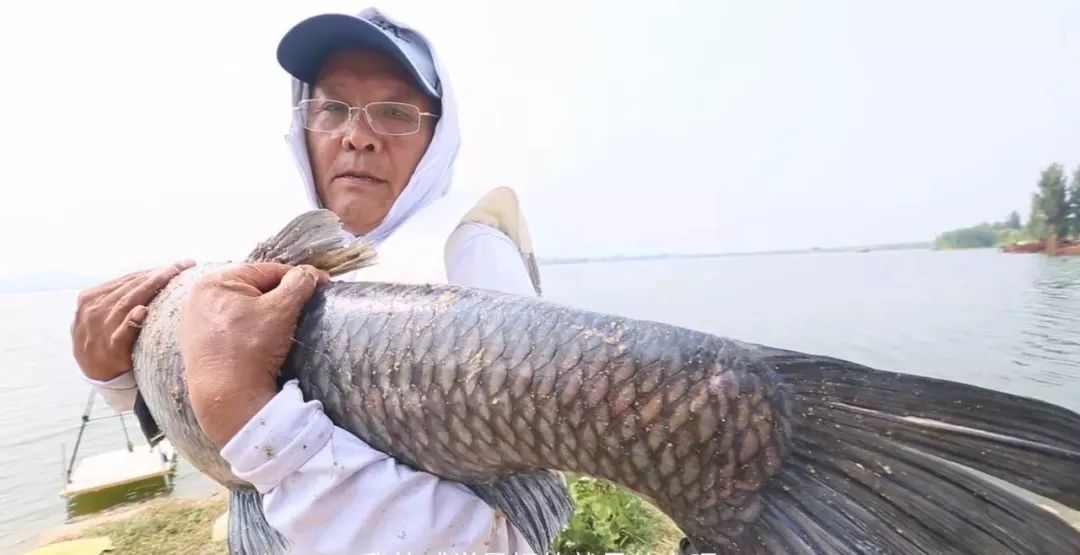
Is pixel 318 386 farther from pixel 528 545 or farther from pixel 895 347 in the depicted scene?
pixel 895 347

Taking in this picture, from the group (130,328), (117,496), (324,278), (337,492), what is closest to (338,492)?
(337,492)

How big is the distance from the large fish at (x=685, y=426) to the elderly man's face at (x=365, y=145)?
559 mm

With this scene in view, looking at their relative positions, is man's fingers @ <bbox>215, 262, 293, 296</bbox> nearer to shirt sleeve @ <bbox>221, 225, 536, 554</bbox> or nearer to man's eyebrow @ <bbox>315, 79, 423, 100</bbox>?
shirt sleeve @ <bbox>221, 225, 536, 554</bbox>

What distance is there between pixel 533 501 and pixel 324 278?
827 mm

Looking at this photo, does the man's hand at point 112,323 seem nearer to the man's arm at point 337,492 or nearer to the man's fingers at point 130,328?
the man's fingers at point 130,328

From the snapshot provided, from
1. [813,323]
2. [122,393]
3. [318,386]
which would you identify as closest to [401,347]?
[318,386]

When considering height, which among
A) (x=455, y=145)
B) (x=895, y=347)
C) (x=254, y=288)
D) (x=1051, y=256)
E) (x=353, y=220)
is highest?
(x=455, y=145)

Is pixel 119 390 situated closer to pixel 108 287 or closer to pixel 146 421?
pixel 146 421

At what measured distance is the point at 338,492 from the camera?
127 centimetres

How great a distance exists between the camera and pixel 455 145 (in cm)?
218

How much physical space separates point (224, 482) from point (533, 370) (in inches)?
46.4

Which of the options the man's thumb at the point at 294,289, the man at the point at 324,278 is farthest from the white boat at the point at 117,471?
the man's thumb at the point at 294,289

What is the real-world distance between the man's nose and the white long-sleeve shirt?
871mm

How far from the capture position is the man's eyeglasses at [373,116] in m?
1.96
